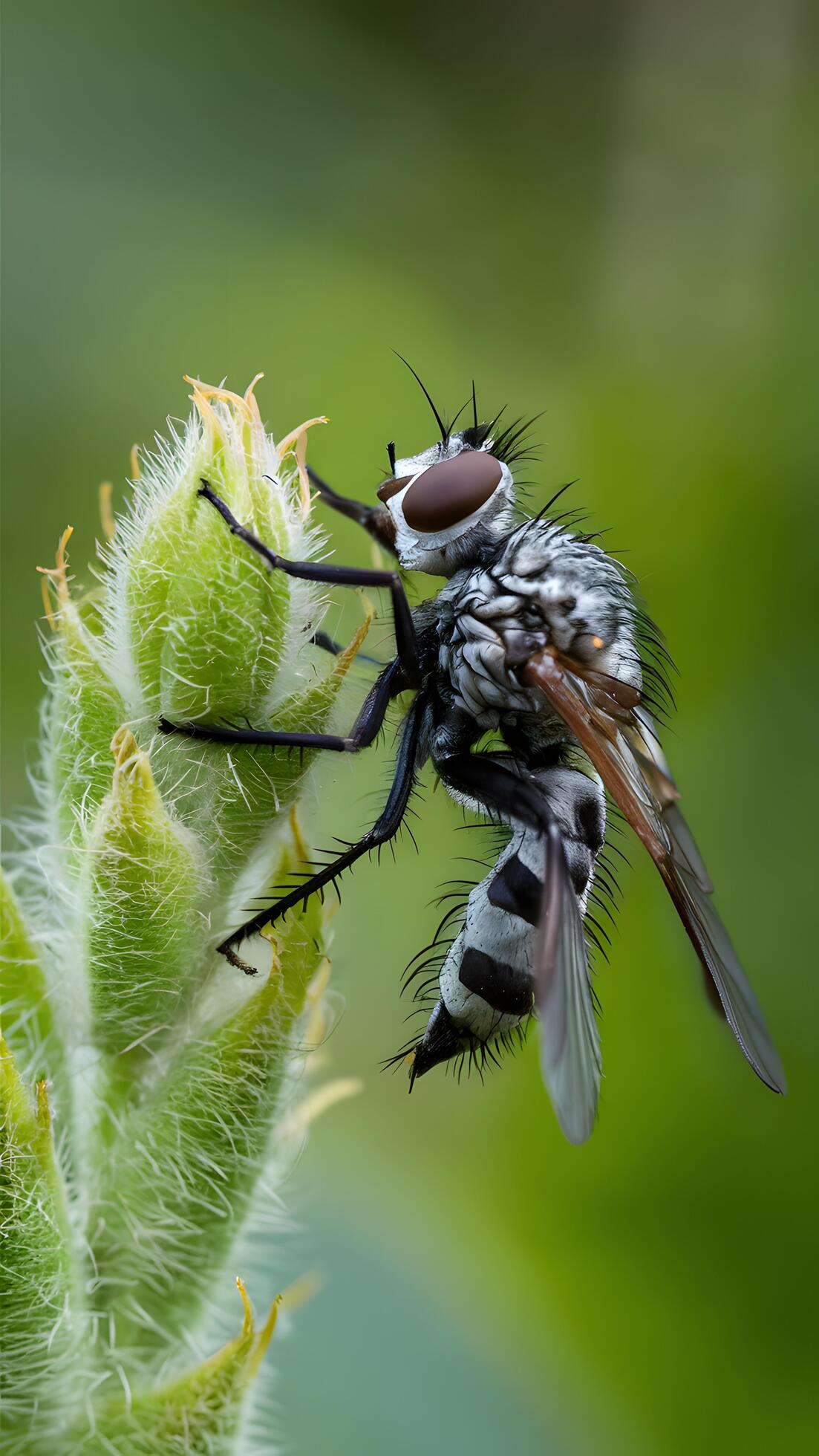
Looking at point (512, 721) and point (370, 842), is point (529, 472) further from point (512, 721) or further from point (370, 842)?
point (370, 842)

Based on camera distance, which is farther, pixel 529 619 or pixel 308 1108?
pixel 529 619

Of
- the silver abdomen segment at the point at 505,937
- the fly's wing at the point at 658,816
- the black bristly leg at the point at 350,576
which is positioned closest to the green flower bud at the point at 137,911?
the black bristly leg at the point at 350,576

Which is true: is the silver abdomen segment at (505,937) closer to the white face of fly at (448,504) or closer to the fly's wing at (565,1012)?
the fly's wing at (565,1012)

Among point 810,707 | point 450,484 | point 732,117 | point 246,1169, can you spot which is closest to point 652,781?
point 450,484

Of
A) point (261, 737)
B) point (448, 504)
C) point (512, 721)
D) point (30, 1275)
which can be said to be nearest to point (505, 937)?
point (512, 721)

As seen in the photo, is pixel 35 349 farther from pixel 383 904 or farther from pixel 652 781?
pixel 652 781

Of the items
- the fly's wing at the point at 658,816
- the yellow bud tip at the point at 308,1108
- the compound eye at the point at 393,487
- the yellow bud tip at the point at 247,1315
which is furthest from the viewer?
the compound eye at the point at 393,487
